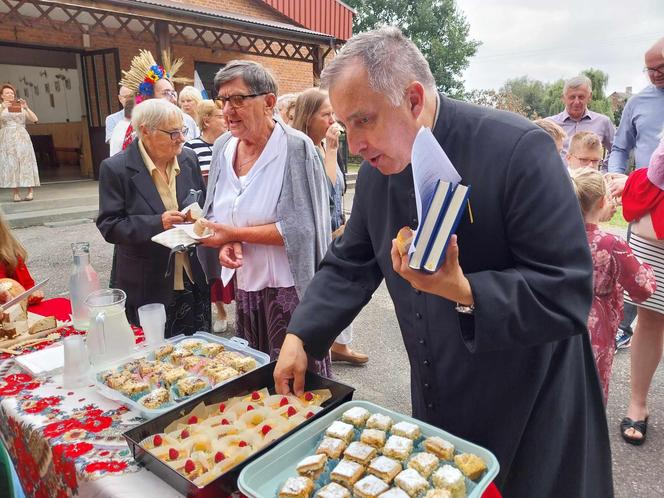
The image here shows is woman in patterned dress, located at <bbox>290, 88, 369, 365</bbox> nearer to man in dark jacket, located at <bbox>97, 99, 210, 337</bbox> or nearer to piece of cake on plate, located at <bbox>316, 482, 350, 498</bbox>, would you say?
man in dark jacket, located at <bbox>97, 99, 210, 337</bbox>

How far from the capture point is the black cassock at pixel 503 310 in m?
1.10

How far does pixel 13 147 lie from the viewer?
8773 millimetres

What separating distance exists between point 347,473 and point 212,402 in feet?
1.59

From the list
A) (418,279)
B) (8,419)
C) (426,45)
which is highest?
(426,45)

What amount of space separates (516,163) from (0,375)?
1.79 meters

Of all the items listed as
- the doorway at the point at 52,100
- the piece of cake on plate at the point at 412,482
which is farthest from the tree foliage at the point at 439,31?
the piece of cake on plate at the point at 412,482

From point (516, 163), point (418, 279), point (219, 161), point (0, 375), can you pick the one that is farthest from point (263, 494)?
point (219, 161)

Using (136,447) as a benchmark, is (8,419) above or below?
below

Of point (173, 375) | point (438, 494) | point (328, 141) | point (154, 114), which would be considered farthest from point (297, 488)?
point (328, 141)

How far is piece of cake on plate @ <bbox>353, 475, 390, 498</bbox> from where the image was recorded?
39.0 inches

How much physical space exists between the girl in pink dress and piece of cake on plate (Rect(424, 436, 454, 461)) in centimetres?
154

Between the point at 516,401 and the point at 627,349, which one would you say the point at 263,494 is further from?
the point at 627,349

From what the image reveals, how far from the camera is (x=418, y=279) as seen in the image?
0.98m

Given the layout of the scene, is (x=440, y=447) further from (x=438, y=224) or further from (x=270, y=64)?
(x=270, y=64)
